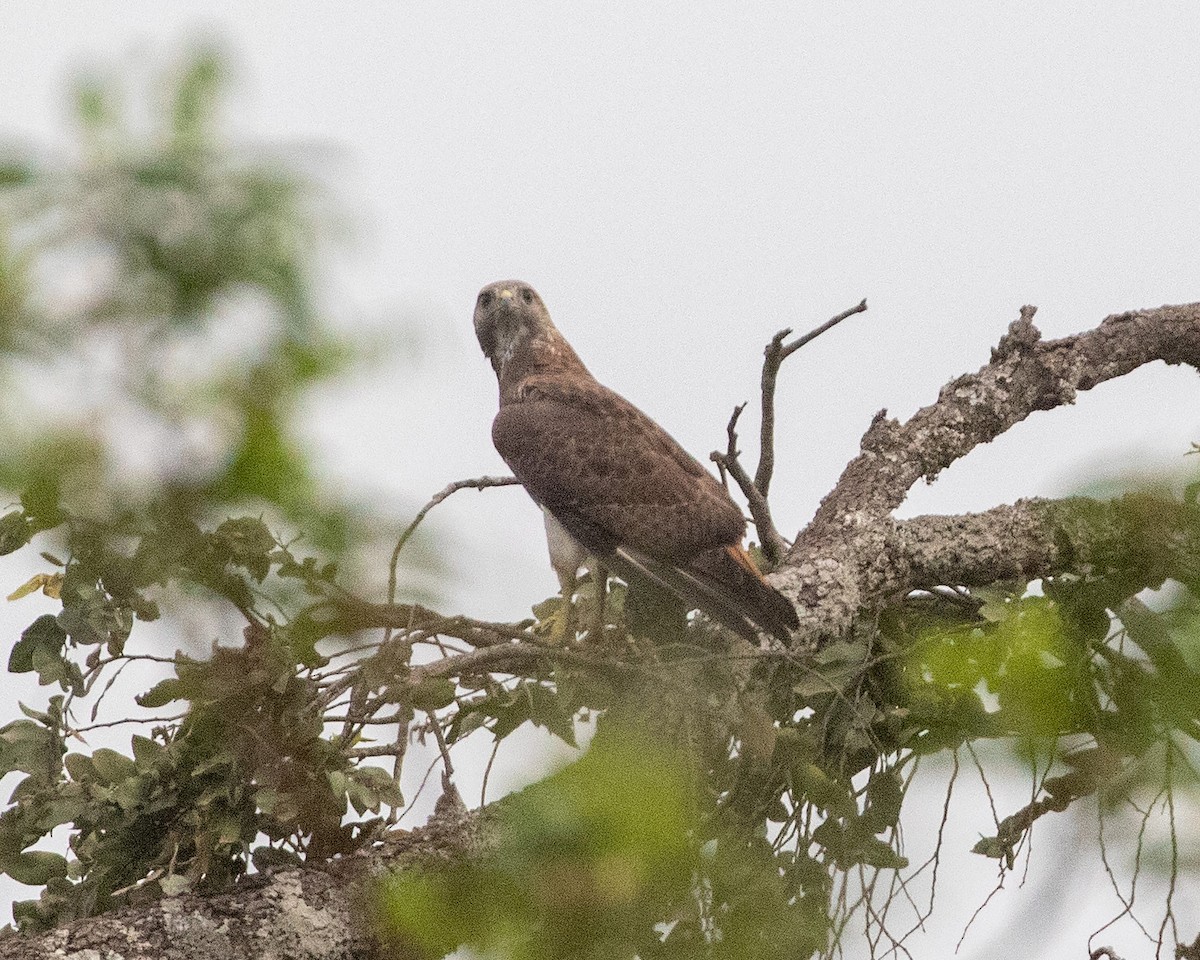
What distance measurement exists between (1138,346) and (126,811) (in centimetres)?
311

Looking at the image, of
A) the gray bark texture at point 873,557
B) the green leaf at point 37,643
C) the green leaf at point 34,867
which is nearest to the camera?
the gray bark texture at point 873,557

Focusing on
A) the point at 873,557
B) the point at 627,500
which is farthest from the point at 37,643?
the point at 873,557

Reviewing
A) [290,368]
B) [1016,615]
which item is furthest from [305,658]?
[1016,615]

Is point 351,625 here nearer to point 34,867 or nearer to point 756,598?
point 34,867

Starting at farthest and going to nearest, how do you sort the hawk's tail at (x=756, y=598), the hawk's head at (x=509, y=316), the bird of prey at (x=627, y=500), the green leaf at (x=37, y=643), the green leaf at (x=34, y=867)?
the hawk's head at (x=509, y=316)
the bird of prey at (x=627, y=500)
the hawk's tail at (x=756, y=598)
the green leaf at (x=34, y=867)
the green leaf at (x=37, y=643)

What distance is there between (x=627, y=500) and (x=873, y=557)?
0.68m

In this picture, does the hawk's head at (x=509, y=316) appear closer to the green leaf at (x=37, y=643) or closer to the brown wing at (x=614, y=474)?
the brown wing at (x=614, y=474)

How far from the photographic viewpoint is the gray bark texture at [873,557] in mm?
2117

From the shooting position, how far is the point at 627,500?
3.53m

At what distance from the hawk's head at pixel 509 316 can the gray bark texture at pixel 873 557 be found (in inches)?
56.3

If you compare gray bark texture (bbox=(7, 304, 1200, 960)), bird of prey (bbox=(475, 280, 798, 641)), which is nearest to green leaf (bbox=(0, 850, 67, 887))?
gray bark texture (bbox=(7, 304, 1200, 960))

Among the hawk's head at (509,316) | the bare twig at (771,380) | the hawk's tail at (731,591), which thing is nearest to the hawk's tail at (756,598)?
the hawk's tail at (731,591)

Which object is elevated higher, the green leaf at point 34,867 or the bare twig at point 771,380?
the bare twig at point 771,380

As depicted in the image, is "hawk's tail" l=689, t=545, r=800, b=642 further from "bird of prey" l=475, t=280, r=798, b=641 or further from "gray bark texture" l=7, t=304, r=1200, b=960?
"gray bark texture" l=7, t=304, r=1200, b=960
